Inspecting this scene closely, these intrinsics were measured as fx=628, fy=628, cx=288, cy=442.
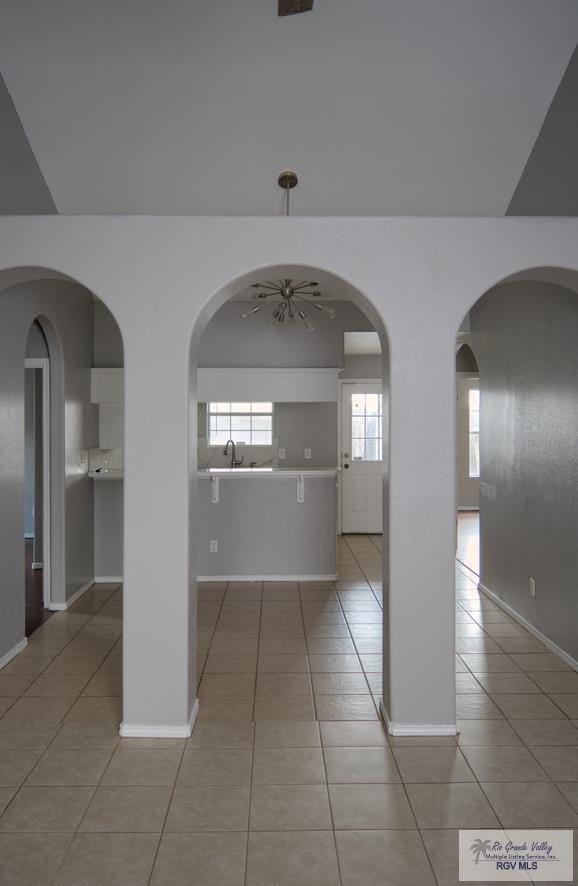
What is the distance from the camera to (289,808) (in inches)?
95.8

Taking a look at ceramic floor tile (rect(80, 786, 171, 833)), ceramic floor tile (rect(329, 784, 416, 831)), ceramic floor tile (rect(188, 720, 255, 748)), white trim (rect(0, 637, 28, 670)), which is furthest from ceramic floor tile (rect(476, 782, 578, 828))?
white trim (rect(0, 637, 28, 670))

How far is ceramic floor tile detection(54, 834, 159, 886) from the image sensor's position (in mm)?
2047

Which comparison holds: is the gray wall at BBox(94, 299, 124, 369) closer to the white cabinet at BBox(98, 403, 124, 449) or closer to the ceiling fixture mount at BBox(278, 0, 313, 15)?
the white cabinet at BBox(98, 403, 124, 449)

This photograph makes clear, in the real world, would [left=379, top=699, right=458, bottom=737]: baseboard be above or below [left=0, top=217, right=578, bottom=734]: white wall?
below

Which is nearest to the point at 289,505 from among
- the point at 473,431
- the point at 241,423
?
the point at 241,423

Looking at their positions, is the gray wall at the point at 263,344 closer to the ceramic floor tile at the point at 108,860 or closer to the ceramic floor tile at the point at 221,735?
the ceramic floor tile at the point at 221,735

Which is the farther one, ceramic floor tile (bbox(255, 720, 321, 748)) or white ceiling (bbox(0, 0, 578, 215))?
Result: white ceiling (bbox(0, 0, 578, 215))

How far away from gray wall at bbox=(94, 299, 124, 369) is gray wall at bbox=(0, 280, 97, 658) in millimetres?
79

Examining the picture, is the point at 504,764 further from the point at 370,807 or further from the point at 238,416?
the point at 238,416

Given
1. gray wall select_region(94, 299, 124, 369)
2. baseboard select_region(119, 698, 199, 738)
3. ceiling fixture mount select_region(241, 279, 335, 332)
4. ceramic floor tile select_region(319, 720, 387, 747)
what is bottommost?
ceramic floor tile select_region(319, 720, 387, 747)

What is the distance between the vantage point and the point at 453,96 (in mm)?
3820

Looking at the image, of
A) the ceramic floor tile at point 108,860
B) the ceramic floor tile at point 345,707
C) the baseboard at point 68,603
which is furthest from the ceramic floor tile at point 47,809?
the baseboard at point 68,603

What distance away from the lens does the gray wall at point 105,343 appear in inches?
237

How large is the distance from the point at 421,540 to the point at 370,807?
1.17 m
